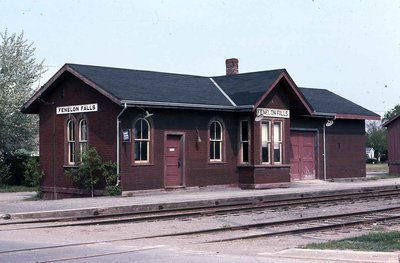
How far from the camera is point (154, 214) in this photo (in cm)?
1762

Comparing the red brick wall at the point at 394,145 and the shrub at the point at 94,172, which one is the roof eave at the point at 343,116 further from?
the shrub at the point at 94,172

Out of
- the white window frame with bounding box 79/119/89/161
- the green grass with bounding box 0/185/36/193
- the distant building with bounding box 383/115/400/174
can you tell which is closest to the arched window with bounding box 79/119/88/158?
the white window frame with bounding box 79/119/89/161

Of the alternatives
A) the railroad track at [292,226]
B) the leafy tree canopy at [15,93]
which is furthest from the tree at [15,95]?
the railroad track at [292,226]

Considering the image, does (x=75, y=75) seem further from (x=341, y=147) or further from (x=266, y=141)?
(x=341, y=147)

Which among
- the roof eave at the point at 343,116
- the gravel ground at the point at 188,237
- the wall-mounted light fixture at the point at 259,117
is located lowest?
the gravel ground at the point at 188,237

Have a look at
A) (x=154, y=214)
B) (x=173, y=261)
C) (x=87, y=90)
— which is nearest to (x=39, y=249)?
(x=173, y=261)

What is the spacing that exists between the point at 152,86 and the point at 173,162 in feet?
9.98

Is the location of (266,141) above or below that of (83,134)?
below

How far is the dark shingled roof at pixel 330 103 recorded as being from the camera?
3192 centimetres

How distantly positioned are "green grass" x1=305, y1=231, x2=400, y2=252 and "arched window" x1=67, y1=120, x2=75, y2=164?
48.8ft

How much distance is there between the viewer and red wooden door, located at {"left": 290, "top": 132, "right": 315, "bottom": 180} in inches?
1175

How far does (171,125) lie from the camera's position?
2386 centimetres

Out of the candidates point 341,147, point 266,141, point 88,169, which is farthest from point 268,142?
Answer: point 88,169

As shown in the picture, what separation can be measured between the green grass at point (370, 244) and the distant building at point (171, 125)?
1181 cm
